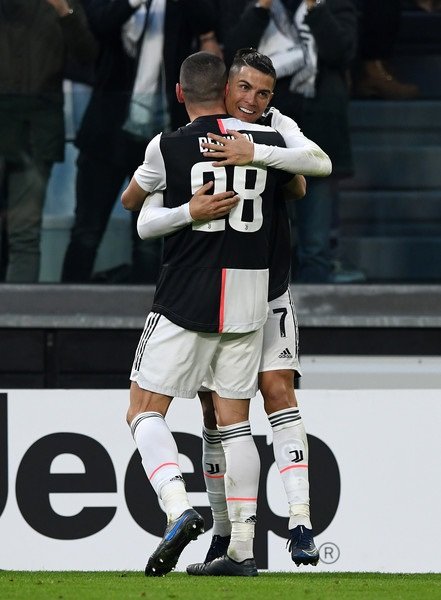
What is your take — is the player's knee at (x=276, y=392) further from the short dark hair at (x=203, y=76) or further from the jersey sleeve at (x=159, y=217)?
the short dark hair at (x=203, y=76)

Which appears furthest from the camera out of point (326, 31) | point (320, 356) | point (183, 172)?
point (320, 356)

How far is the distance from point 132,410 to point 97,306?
430 cm

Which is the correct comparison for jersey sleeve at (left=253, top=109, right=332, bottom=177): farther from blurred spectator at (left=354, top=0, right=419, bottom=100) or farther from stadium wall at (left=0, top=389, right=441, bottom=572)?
blurred spectator at (left=354, top=0, right=419, bottom=100)

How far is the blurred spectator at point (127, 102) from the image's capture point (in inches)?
345

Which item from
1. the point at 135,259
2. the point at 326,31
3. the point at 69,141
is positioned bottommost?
the point at 135,259

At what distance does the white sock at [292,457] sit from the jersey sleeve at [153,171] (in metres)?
0.94

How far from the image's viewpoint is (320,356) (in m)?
9.46

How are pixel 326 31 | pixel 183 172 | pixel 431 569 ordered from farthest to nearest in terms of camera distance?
pixel 326 31 → pixel 431 569 → pixel 183 172

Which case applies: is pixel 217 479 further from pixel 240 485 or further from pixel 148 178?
pixel 148 178

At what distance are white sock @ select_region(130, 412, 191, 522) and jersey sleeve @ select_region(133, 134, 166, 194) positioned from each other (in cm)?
80

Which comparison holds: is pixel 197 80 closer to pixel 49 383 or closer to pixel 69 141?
pixel 69 141

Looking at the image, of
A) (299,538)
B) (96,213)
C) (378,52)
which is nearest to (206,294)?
(299,538)

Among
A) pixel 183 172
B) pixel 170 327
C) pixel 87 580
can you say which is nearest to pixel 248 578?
pixel 87 580

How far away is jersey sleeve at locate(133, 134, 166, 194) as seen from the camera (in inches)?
199
